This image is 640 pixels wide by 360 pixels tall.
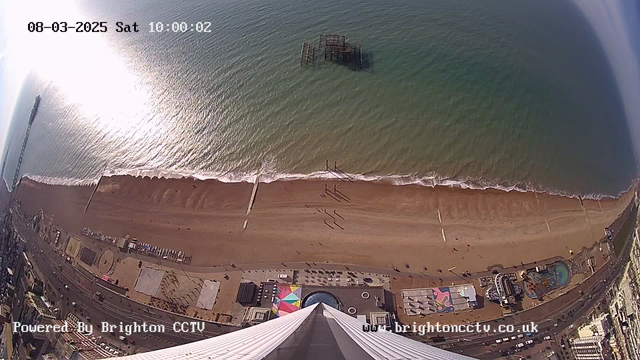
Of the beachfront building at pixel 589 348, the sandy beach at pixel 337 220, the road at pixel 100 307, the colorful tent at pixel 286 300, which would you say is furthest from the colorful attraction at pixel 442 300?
the road at pixel 100 307

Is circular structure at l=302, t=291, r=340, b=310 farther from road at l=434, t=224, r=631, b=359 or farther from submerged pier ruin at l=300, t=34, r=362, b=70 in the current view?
submerged pier ruin at l=300, t=34, r=362, b=70

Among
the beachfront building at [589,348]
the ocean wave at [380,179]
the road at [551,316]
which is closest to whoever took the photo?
the beachfront building at [589,348]

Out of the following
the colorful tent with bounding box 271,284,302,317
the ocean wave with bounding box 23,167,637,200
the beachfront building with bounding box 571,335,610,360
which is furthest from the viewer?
the ocean wave with bounding box 23,167,637,200

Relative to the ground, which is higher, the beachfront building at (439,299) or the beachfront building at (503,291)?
the beachfront building at (503,291)

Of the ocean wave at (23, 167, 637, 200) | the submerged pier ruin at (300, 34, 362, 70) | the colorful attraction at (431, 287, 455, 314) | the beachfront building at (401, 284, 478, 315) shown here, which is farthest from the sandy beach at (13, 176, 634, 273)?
the submerged pier ruin at (300, 34, 362, 70)

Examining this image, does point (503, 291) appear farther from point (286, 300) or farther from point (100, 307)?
point (100, 307)

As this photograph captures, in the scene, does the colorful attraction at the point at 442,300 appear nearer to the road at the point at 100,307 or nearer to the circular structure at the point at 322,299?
the circular structure at the point at 322,299
